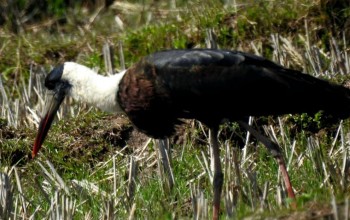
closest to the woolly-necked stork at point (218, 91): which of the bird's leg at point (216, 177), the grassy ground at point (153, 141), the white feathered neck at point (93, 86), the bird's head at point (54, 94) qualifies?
the bird's leg at point (216, 177)

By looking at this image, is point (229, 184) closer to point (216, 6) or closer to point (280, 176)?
point (280, 176)

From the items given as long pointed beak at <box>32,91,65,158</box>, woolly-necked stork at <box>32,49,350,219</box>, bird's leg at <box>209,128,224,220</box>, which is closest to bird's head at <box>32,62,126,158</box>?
long pointed beak at <box>32,91,65,158</box>

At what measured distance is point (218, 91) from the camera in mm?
7918

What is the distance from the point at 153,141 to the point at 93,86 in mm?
1034

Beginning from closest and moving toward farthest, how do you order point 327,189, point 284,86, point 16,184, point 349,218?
point 349,218 → point 327,189 → point 284,86 → point 16,184

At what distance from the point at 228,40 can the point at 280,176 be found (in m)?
3.40

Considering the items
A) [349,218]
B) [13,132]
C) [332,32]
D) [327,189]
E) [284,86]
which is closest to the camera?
[349,218]

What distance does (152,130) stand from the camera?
322 inches

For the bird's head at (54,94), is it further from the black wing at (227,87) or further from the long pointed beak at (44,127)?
the black wing at (227,87)

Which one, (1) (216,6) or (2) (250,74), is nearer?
(2) (250,74)

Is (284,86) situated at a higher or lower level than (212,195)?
higher

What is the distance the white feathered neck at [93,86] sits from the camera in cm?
824

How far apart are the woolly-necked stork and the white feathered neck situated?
11 cm

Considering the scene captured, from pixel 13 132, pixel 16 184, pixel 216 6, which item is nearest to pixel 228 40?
pixel 216 6
